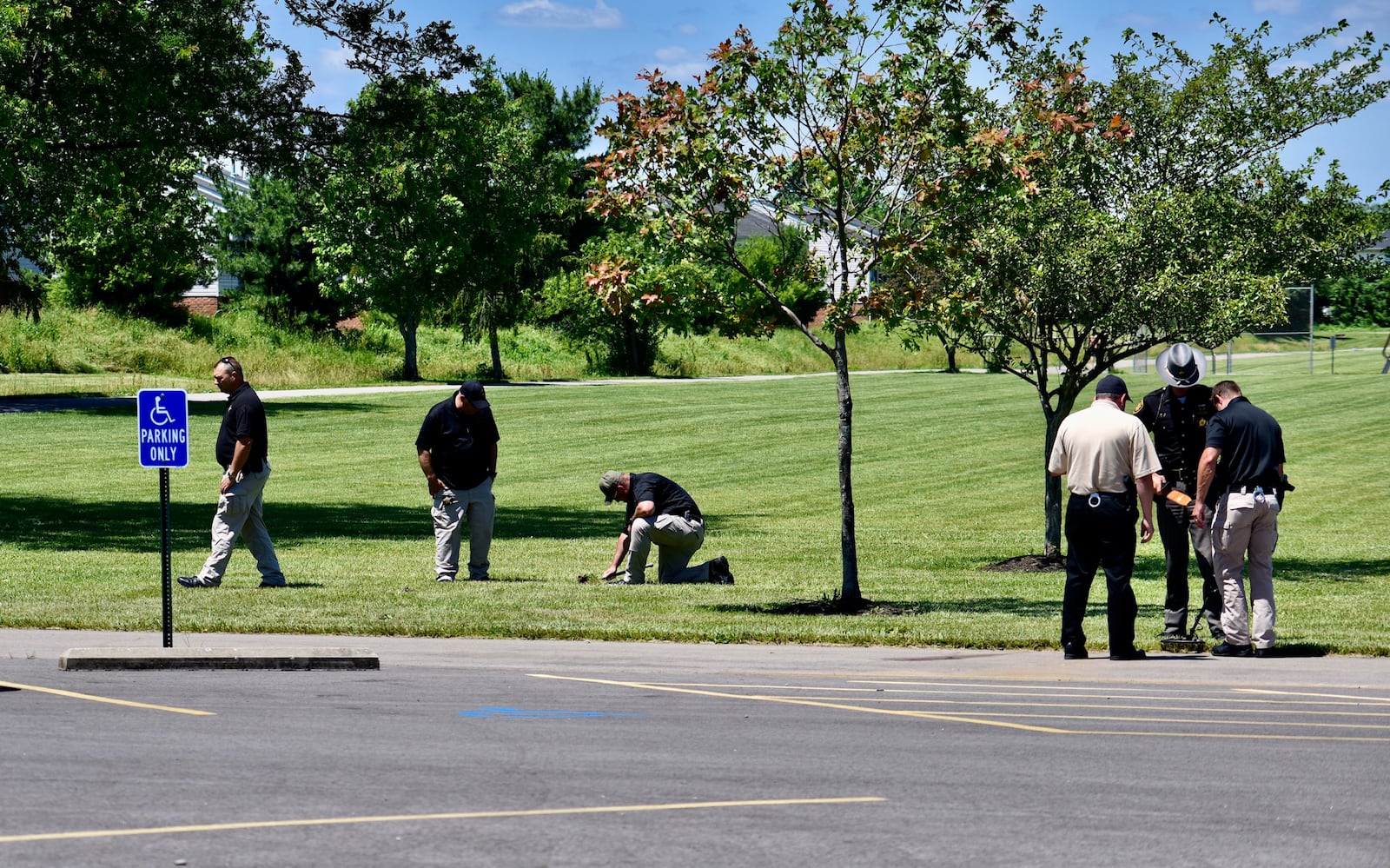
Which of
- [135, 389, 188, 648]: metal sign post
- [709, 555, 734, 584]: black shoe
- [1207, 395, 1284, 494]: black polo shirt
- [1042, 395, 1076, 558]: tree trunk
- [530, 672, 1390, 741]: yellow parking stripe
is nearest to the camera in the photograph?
[530, 672, 1390, 741]: yellow parking stripe

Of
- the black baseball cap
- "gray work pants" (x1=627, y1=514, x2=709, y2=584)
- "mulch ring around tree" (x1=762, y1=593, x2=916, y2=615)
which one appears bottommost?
"mulch ring around tree" (x1=762, y1=593, x2=916, y2=615)

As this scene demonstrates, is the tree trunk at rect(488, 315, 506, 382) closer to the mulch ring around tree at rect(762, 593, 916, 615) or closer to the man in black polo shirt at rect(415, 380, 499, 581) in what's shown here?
the man in black polo shirt at rect(415, 380, 499, 581)

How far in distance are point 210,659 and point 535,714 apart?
2.64 meters

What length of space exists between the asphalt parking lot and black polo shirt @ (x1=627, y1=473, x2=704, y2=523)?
15.1 ft

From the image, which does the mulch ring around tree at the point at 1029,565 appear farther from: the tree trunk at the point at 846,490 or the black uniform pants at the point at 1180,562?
the black uniform pants at the point at 1180,562

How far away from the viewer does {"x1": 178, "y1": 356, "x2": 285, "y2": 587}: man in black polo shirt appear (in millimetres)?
14648

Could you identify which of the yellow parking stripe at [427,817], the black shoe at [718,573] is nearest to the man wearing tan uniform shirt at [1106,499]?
the yellow parking stripe at [427,817]

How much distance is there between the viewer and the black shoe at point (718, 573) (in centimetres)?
1684

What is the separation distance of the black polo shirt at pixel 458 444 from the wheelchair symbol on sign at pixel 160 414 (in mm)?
5034

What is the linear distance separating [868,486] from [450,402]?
16.2m

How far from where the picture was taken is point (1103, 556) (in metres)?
11.3

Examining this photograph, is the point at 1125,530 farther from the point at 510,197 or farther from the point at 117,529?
the point at 510,197

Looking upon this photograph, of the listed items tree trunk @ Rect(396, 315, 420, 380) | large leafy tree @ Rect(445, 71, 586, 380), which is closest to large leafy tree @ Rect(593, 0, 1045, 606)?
large leafy tree @ Rect(445, 71, 586, 380)

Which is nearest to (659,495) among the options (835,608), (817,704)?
(835,608)
